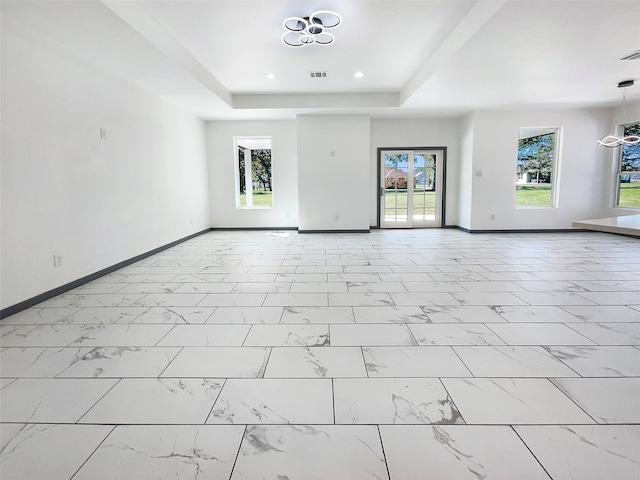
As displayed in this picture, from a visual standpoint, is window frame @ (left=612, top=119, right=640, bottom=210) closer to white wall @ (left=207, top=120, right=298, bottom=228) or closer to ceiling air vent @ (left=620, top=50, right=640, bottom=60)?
ceiling air vent @ (left=620, top=50, right=640, bottom=60)

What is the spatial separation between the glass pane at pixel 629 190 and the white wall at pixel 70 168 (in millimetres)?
9642

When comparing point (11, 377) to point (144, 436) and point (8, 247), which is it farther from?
point (8, 247)

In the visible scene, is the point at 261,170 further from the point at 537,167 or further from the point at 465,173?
the point at 537,167

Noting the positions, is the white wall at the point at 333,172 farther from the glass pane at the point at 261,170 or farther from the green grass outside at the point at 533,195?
the glass pane at the point at 261,170

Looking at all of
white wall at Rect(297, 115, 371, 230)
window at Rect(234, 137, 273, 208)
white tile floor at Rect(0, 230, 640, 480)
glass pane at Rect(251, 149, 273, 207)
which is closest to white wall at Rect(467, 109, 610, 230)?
white wall at Rect(297, 115, 371, 230)

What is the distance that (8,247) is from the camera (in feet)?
9.96

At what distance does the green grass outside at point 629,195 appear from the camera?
728cm

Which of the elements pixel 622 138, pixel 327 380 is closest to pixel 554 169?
pixel 622 138

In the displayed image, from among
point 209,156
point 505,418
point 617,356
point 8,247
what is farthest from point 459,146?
point 8,247

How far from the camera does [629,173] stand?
7.36 meters

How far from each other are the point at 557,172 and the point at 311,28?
6.89m

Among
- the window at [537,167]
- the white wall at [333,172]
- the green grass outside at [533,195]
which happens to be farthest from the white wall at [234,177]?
the green grass outside at [533,195]

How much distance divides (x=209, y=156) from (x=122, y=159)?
3.73 metres

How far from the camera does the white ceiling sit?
335cm
